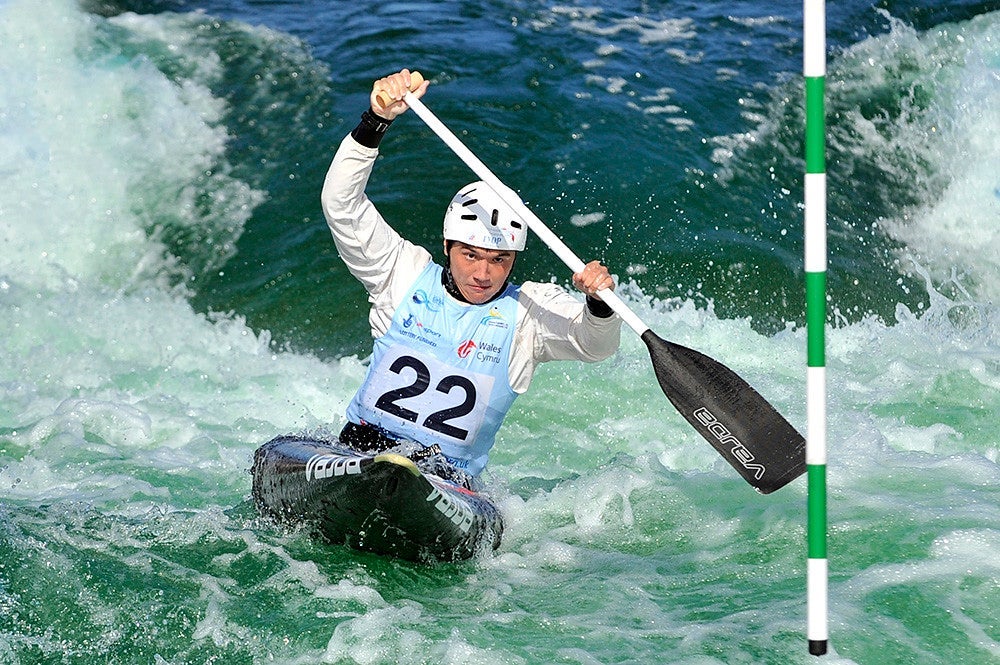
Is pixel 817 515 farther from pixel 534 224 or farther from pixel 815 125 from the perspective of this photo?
pixel 534 224

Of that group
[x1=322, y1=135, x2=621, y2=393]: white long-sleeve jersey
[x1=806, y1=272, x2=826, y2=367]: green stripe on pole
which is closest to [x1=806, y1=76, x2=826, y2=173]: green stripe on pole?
[x1=806, y1=272, x2=826, y2=367]: green stripe on pole

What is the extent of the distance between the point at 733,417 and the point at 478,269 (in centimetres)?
116

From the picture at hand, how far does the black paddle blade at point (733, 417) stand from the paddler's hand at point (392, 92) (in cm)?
133

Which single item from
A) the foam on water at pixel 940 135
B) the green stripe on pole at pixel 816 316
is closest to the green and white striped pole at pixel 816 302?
the green stripe on pole at pixel 816 316

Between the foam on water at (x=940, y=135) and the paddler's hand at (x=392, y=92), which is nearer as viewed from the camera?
the paddler's hand at (x=392, y=92)

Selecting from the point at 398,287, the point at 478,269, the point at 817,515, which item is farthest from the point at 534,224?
the point at 817,515

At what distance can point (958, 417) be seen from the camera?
22.4 feet

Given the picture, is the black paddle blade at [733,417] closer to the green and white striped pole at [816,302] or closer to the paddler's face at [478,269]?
the paddler's face at [478,269]

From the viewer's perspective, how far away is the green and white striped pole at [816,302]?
369 cm

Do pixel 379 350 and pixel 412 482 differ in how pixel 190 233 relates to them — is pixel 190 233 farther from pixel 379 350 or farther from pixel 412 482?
pixel 412 482

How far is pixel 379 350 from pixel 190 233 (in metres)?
4.88

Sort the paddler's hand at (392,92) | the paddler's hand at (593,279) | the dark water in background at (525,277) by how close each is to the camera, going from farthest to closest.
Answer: the paddler's hand at (392,92) → the paddler's hand at (593,279) → the dark water in background at (525,277)

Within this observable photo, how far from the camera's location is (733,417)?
4.67m

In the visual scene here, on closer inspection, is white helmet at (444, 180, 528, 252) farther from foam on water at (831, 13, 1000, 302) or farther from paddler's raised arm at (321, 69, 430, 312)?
foam on water at (831, 13, 1000, 302)
